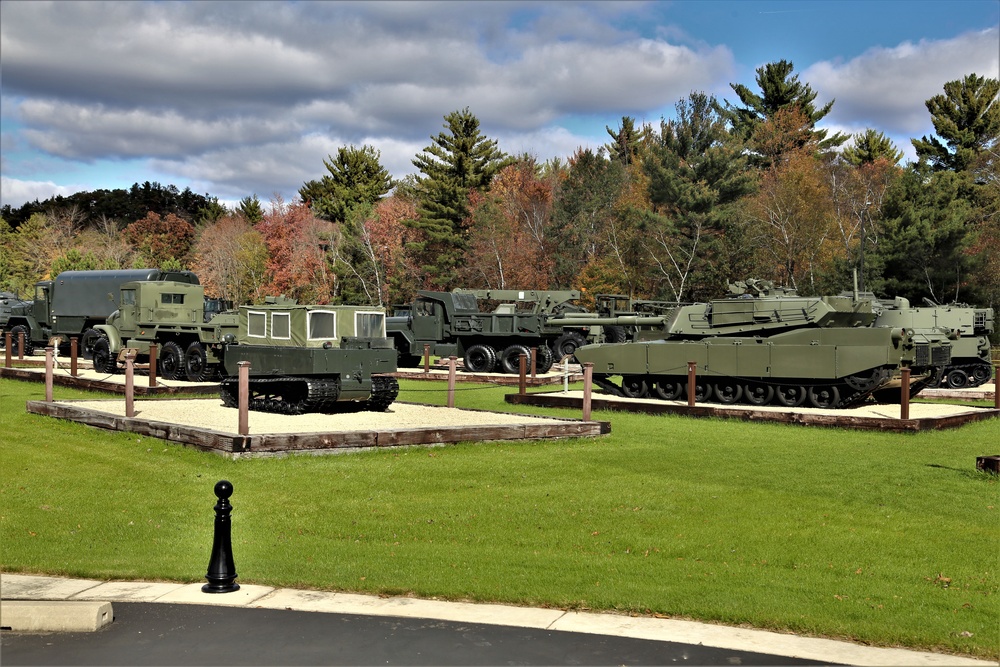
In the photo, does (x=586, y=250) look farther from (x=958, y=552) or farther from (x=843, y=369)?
(x=958, y=552)

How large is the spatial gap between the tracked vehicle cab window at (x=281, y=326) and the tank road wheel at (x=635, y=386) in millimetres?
8839

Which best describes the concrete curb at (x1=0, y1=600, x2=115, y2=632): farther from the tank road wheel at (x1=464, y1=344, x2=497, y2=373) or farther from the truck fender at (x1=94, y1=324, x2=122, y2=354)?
the tank road wheel at (x1=464, y1=344, x2=497, y2=373)

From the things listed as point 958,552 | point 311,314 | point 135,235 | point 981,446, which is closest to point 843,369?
point 981,446

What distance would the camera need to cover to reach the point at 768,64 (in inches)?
2400

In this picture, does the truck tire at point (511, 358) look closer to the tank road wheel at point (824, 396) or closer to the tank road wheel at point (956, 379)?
the tank road wheel at point (824, 396)

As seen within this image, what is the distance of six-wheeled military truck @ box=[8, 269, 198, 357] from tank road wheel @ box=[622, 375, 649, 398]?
46.5 ft

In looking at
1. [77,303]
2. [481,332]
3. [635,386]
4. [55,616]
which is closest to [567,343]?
[481,332]

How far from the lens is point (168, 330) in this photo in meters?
26.4

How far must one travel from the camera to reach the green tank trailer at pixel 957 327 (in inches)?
1084

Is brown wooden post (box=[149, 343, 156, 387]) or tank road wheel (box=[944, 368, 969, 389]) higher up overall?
brown wooden post (box=[149, 343, 156, 387])

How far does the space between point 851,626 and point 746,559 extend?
1853 millimetres

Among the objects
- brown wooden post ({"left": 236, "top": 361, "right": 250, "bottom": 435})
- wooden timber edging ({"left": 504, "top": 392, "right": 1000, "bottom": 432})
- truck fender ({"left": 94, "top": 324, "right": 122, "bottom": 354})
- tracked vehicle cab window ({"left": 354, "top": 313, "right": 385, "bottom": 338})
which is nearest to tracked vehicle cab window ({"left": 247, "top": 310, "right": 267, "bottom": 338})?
tracked vehicle cab window ({"left": 354, "top": 313, "right": 385, "bottom": 338})

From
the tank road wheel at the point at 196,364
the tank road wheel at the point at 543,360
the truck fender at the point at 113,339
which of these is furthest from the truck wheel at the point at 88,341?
the tank road wheel at the point at 543,360

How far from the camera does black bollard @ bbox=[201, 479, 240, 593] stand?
7.30 m
